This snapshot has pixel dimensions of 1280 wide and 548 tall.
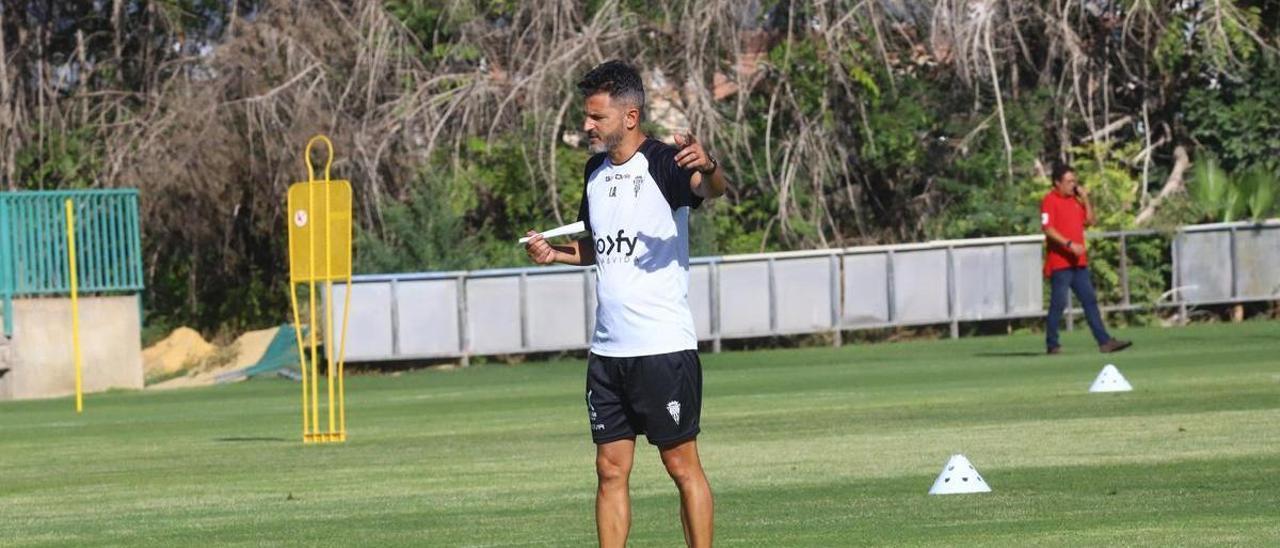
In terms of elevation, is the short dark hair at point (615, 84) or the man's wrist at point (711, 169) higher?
the short dark hair at point (615, 84)

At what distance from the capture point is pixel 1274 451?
13922 mm

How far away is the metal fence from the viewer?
101 feet

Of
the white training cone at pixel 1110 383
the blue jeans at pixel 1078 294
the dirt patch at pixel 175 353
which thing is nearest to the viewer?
the white training cone at pixel 1110 383

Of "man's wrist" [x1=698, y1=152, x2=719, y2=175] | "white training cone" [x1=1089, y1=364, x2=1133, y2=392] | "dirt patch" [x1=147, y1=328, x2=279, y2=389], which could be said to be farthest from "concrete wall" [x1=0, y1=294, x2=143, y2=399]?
"man's wrist" [x1=698, y1=152, x2=719, y2=175]

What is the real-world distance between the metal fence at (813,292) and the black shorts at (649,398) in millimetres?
21818

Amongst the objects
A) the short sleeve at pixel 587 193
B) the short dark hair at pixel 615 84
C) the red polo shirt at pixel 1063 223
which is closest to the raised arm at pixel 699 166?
the short dark hair at pixel 615 84

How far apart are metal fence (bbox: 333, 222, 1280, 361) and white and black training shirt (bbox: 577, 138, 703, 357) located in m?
21.9

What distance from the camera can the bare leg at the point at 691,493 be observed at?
8.70 metres

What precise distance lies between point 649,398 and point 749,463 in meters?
6.45

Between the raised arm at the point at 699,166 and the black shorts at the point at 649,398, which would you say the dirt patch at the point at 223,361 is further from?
the raised arm at the point at 699,166

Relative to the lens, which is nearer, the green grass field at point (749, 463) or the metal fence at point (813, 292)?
the green grass field at point (749, 463)

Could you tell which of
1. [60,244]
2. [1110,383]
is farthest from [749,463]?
[60,244]

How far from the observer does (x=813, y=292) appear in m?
32.4

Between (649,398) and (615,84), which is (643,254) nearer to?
(649,398)
